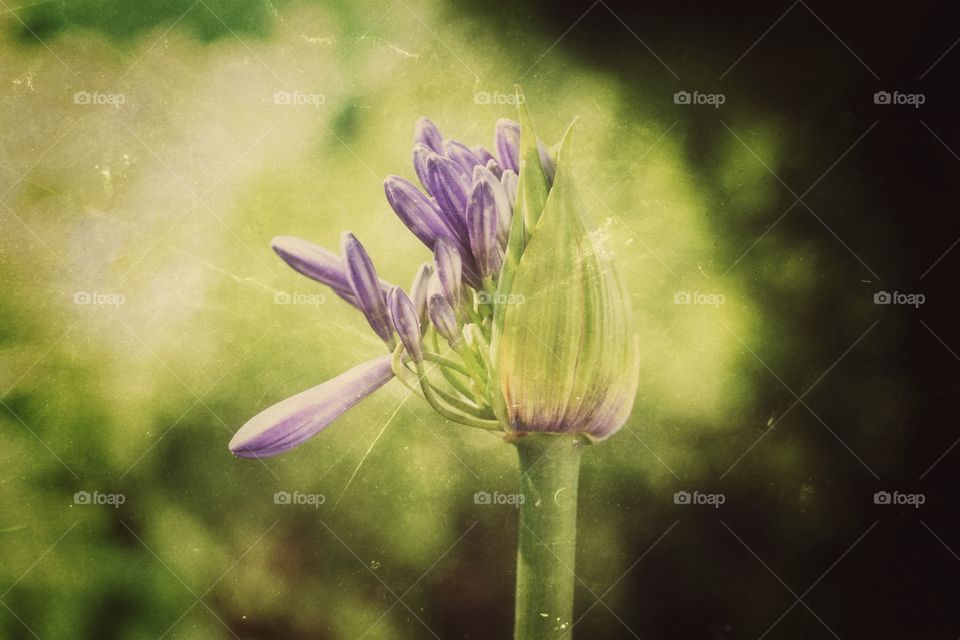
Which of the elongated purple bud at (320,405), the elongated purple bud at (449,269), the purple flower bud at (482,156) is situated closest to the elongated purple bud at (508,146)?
the purple flower bud at (482,156)

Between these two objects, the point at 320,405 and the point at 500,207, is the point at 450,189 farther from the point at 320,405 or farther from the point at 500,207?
the point at 320,405

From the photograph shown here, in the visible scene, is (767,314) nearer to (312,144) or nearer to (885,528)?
(885,528)

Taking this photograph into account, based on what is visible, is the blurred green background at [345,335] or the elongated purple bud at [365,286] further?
the blurred green background at [345,335]

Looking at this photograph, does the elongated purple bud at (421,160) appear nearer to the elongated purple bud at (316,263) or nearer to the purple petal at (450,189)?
the purple petal at (450,189)

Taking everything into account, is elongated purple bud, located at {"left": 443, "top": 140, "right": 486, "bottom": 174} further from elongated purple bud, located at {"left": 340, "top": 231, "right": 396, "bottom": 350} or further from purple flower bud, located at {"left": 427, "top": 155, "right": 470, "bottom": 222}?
elongated purple bud, located at {"left": 340, "top": 231, "right": 396, "bottom": 350}

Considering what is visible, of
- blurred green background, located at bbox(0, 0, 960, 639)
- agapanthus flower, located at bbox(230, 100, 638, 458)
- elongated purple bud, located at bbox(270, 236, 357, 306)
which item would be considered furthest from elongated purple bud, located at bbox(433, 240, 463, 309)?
blurred green background, located at bbox(0, 0, 960, 639)

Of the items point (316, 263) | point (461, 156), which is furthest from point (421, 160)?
point (316, 263)
